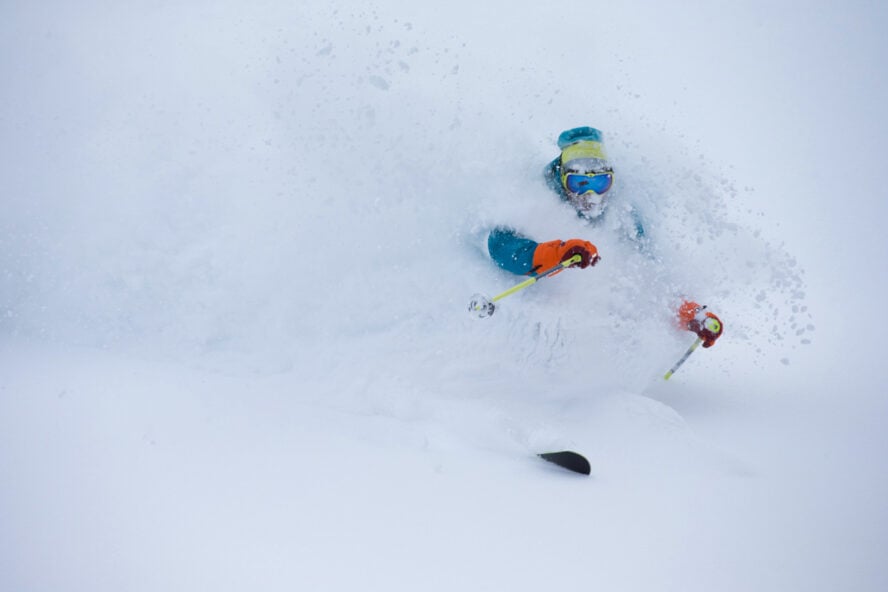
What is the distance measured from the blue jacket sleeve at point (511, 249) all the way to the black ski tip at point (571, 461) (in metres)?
1.24

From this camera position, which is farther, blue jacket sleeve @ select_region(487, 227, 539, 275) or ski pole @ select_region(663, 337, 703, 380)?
ski pole @ select_region(663, 337, 703, 380)

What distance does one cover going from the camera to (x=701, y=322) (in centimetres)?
310

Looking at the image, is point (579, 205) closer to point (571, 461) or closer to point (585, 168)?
point (585, 168)

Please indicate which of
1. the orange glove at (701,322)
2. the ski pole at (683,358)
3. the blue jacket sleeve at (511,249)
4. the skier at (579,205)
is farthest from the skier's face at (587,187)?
the ski pole at (683,358)

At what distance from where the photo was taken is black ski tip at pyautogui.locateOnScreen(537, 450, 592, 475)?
6.75 ft

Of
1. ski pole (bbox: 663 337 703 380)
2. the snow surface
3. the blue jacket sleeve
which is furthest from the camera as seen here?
ski pole (bbox: 663 337 703 380)

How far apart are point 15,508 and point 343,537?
109cm

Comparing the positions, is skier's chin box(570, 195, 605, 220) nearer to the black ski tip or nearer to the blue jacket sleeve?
the blue jacket sleeve

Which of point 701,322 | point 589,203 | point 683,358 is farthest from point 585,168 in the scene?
point 683,358

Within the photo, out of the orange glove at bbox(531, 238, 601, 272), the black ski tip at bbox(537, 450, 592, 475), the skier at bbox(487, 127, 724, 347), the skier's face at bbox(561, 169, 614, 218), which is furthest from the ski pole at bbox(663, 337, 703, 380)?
the black ski tip at bbox(537, 450, 592, 475)

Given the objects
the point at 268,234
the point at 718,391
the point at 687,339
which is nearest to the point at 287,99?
the point at 268,234

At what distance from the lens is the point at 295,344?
9.57 feet

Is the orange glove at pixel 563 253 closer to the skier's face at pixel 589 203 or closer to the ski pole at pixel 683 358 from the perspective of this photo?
the skier's face at pixel 589 203

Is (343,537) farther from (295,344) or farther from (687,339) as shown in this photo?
(687,339)
